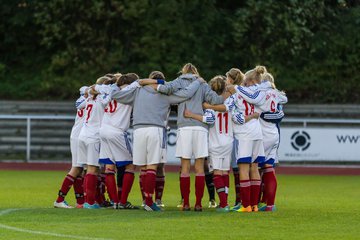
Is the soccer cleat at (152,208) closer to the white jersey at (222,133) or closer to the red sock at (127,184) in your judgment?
the red sock at (127,184)

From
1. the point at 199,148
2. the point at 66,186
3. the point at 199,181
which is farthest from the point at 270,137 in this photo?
the point at 66,186

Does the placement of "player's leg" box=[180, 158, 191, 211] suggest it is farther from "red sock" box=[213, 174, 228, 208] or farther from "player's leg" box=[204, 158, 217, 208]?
"player's leg" box=[204, 158, 217, 208]

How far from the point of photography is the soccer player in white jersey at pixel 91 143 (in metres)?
17.0

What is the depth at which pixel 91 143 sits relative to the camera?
1714cm

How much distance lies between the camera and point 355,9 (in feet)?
124

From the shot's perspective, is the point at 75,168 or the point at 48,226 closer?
the point at 48,226

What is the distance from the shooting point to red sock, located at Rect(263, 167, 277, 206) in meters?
16.7

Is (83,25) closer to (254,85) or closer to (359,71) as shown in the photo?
(359,71)

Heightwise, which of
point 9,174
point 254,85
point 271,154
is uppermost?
point 254,85

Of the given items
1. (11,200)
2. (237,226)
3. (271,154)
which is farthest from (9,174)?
(237,226)

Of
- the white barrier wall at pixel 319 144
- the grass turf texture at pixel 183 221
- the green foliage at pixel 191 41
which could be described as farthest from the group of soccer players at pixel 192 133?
the green foliage at pixel 191 41

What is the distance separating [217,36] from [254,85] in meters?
20.8

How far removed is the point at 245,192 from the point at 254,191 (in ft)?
0.83

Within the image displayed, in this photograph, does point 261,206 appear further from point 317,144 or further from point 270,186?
point 317,144
